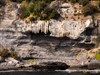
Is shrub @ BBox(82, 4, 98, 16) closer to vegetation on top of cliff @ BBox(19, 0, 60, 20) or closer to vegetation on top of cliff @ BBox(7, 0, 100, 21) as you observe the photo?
vegetation on top of cliff @ BBox(7, 0, 100, 21)

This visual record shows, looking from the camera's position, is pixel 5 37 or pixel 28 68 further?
pixel 5 37

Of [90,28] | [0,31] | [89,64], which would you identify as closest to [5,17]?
[0,31]

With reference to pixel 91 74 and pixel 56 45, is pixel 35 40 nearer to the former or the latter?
pixel 56 45

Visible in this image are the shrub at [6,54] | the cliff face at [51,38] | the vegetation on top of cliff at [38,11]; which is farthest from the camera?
the vegetation on top of cliff at [38,11]

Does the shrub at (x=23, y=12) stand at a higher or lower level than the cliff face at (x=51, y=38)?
higher

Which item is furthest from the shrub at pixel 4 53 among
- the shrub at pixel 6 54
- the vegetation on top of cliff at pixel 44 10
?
the vegetation on top of cliff at pixel 44 10

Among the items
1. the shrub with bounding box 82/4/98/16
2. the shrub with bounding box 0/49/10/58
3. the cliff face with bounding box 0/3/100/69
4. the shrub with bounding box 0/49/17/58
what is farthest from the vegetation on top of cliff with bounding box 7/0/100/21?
the shrub with bounding box 0/49/10/58

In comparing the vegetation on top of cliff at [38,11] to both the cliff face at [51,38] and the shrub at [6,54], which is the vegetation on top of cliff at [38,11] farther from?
the shrub at [6,54]

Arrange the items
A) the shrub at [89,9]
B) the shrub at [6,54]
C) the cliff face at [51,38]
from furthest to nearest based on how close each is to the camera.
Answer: the shrub at [89,9]
the cliff face at [51,38]
the shrub at [6,54]
